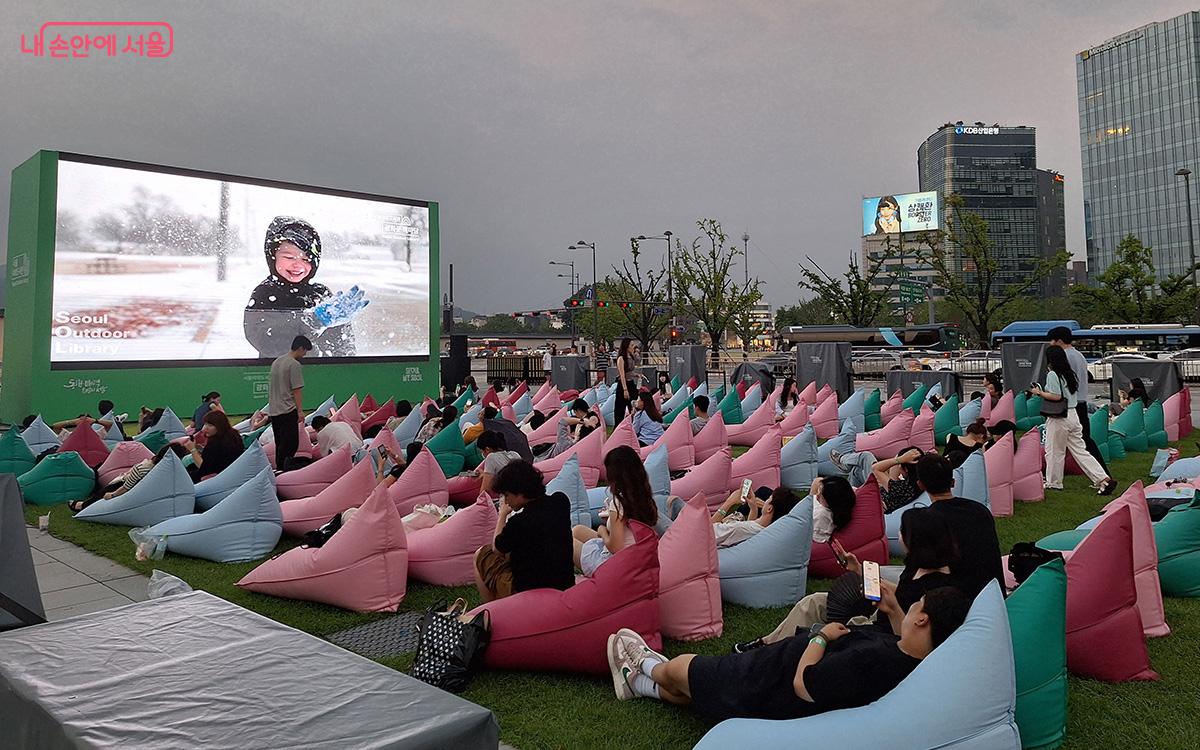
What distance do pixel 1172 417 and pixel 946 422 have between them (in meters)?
3.76

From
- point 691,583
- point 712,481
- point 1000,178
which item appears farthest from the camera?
point 1000,178

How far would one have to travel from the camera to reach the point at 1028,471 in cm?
719

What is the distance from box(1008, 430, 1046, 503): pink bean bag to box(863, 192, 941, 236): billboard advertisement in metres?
57.7

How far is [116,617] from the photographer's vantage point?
2.08 metres

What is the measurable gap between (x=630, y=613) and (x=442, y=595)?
1.77 meters

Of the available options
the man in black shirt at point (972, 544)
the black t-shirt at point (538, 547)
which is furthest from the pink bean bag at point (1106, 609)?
the black t-shirt at point (538, 547)

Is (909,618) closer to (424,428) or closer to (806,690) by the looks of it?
(806,690)

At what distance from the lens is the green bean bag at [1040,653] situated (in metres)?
2.78

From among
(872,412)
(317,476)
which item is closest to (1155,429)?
(872,412)

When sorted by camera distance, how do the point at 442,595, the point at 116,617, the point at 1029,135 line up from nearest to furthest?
the point at 116,617 → the point at 442,595 → the point at 1029,135

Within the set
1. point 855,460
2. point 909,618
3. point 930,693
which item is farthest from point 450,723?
point 855,460

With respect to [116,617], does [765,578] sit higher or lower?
lower

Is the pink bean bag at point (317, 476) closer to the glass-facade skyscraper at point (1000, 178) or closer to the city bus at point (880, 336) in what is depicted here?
the city bus at point (880, 336)

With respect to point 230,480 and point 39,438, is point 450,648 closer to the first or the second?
point 230,480
